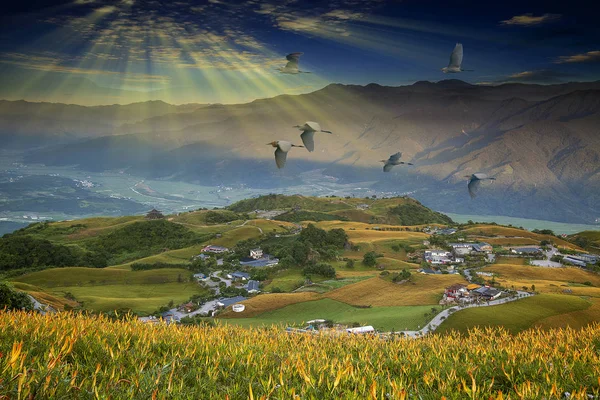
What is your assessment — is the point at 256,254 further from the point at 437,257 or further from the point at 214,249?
→ the point at 437,257

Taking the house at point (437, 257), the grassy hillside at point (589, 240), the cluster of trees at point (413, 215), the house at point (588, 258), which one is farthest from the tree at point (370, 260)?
the cluster of trees at point (413, 215)

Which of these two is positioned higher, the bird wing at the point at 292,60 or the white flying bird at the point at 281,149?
the bird wing at the point at 292,60

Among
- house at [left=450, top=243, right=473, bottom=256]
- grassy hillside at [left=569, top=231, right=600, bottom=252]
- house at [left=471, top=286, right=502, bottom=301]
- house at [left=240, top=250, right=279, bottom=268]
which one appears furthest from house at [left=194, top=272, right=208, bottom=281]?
grassy hillside at [left=569, top=231, right=600, bottom=252]

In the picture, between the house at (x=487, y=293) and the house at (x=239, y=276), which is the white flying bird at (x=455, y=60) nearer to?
the house at (x=487, y=293)

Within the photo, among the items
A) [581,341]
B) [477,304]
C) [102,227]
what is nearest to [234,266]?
[477,304]

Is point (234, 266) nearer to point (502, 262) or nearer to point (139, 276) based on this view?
point (139, 276)

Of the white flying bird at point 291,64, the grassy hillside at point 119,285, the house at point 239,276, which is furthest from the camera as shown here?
the house at point 239,276
